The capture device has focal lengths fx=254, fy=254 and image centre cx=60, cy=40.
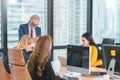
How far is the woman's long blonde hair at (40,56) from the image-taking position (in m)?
3.06

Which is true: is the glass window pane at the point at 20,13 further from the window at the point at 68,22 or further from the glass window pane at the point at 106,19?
the glass window pane at the point at 106,19

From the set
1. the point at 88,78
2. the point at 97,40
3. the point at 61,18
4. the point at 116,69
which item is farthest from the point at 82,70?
the point at 97,40

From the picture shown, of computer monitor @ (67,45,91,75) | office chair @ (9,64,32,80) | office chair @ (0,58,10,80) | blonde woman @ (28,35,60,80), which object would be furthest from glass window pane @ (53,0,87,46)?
blonde woman @ (28,35,60,80)

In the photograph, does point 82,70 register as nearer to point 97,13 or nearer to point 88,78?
point 88,78

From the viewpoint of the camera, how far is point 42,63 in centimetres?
306

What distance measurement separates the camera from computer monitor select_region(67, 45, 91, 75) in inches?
131

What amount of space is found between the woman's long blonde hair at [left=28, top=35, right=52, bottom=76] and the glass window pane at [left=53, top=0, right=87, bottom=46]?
3258mm

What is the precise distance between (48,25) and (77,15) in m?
1.01

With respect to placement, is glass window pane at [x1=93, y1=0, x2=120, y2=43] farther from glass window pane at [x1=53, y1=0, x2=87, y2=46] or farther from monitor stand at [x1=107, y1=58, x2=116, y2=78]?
monitor stand at [x1=107, y1=58, x2=116, y2=78]

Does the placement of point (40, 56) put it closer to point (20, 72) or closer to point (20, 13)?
point (20, 72)

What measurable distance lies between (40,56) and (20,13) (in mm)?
3067

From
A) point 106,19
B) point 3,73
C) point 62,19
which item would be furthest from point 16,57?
point 106,19

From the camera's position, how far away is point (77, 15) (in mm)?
6902

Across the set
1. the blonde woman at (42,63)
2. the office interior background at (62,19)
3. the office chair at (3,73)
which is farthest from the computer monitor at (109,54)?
the office interior background at (62,19)
